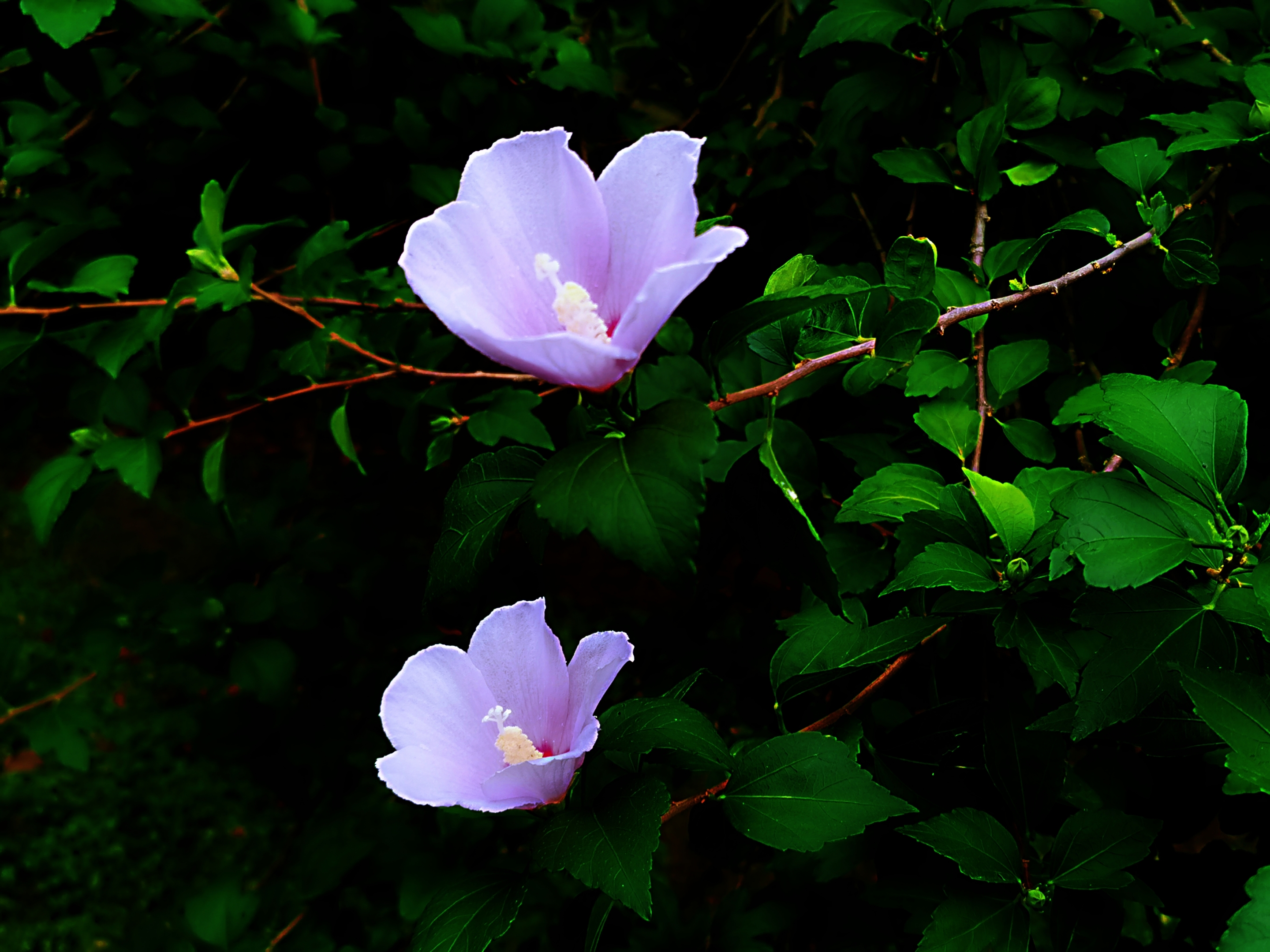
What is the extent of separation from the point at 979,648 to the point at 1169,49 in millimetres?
1029

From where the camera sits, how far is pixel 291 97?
2.19m

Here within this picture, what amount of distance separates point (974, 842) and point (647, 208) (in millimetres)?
785

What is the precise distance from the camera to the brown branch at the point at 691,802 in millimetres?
884

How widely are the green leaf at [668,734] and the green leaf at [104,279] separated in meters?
1.29

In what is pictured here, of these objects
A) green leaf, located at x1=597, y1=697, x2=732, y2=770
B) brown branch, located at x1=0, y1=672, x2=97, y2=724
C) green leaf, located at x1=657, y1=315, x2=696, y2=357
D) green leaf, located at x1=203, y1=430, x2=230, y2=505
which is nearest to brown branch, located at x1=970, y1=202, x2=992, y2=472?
green leaf, located at x1=657, y1=315, x2=696, y2=357

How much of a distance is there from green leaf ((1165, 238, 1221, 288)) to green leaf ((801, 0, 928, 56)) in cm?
53

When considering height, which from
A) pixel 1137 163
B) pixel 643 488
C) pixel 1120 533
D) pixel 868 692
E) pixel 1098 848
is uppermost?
pixel 643 488

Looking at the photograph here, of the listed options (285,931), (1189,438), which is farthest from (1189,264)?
(285,931)

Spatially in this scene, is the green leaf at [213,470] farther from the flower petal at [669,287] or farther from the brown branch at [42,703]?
the flower petal at [669,287]

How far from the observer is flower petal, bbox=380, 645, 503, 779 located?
2.59 feet

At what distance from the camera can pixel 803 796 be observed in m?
0.87

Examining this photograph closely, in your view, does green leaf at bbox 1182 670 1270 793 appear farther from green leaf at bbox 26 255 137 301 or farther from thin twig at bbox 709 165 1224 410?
green leaf at bbox 26 255 137 301

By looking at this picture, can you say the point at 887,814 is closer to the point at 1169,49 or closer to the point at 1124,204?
the point at 1124,204

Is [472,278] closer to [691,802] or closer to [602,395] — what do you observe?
[602,395]
